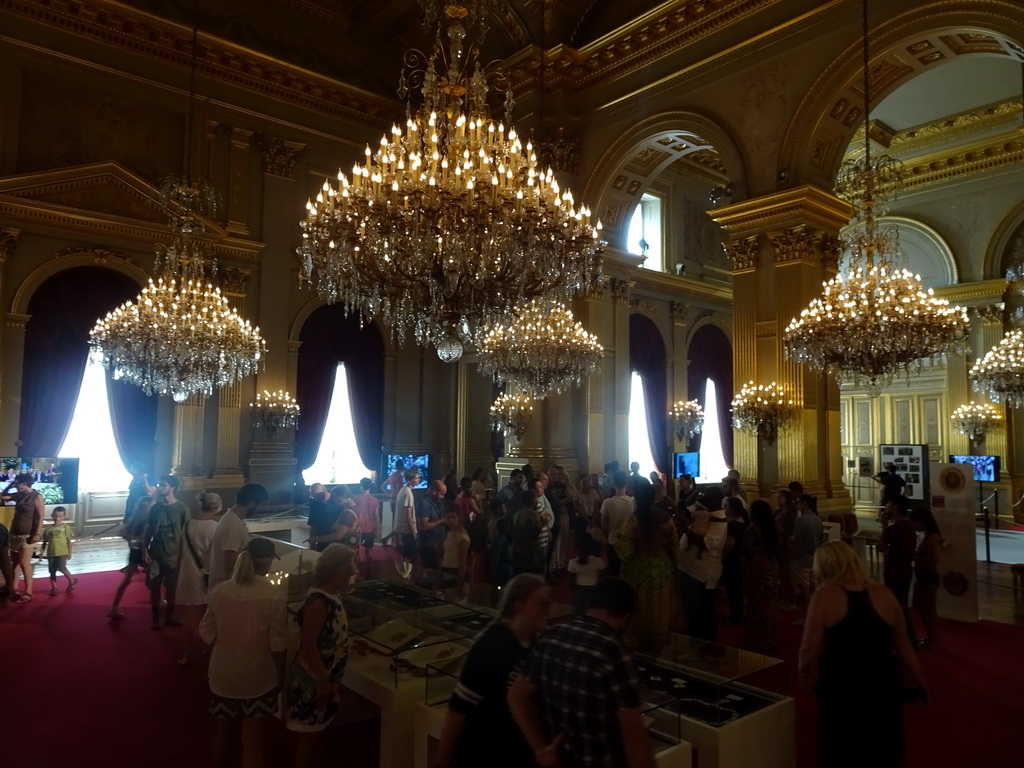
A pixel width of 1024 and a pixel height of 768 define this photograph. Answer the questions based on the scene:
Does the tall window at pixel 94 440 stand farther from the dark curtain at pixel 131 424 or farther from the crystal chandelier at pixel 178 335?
the crystal chandelier at pixel 178 335

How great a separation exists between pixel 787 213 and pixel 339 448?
8896 mm

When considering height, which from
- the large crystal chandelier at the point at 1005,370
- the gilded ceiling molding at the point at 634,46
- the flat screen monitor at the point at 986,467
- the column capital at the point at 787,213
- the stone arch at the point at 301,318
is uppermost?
the gilded ceiling molding at the point at 634,46

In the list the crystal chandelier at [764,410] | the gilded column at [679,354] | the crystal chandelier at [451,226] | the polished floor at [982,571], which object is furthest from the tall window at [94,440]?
the gilded column at [679,354]

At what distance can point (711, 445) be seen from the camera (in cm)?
1784

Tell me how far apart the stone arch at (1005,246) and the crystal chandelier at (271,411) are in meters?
14.5

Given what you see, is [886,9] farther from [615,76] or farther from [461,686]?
[461,686]

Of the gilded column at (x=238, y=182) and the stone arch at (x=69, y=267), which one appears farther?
the gilded column at (x=238, y=182)

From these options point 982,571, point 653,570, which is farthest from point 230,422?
point 982,571

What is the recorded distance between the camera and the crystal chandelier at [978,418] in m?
14.5

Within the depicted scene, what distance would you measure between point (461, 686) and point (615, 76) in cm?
1100

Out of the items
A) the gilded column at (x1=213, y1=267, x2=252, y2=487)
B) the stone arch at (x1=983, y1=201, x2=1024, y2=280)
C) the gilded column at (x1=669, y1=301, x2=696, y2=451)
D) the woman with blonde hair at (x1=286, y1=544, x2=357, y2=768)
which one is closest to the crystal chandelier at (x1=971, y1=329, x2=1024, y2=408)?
the stone arch at (x1=983, y1=201, x2=1024, y2=280)

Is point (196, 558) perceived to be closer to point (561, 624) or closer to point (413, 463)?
point (561, 624)

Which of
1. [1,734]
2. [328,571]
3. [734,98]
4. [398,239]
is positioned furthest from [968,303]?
[1,734]

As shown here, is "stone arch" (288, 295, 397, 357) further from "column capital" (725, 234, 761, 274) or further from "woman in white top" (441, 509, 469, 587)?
"woman in white top" (441, 509, 469, 587)
